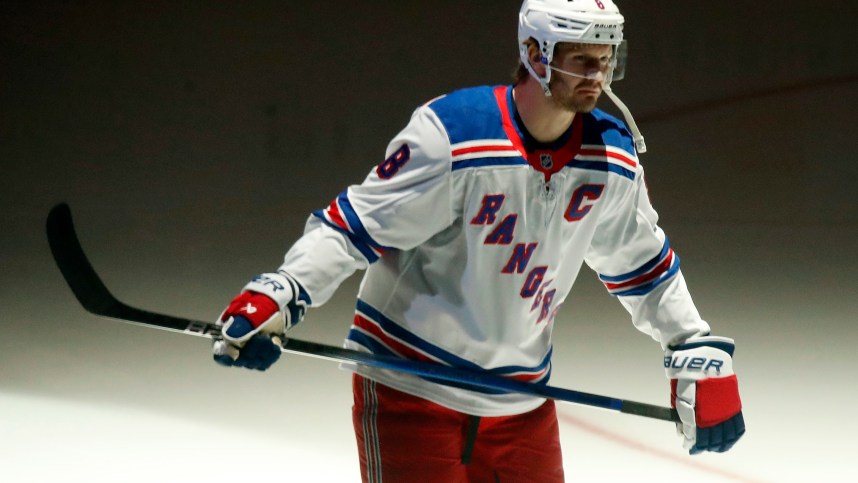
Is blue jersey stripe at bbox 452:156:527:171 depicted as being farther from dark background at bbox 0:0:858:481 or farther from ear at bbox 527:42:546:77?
dark background at bbox 0:0:858:481

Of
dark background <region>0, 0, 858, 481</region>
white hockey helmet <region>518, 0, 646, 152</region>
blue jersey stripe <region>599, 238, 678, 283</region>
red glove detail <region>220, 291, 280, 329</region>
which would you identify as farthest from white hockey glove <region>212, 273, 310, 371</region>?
dark background <region>0, 0, 858, 481</region>

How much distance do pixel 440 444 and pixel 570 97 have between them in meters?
0.60

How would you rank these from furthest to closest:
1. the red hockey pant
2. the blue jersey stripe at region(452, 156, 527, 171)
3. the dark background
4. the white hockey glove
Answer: the dark background → the red hockey pant → the blue jersey stripe at region(452, 156, 527, 171) → the white hockey glove

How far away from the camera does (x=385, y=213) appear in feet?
5.96

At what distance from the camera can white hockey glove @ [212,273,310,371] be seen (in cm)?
171

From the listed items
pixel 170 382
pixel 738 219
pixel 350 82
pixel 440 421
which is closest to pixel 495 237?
pixel 440 421

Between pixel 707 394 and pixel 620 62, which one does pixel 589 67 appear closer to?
pixel 620 62

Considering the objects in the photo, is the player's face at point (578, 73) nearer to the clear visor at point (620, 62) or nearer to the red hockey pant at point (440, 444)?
the clear visor at point (620, 62)

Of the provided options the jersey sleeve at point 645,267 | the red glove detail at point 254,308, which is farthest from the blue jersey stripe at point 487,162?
the red glove detail at point 254,308

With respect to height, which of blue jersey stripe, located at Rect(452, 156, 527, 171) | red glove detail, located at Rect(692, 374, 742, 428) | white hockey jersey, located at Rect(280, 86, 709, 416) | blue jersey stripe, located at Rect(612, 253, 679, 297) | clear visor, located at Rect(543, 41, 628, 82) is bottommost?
red glove detail, located at Rect(692, 374, 742, 428)

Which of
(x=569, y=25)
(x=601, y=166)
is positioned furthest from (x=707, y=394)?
(x=569, y=25)

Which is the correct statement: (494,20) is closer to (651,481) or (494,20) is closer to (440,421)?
(651,481)

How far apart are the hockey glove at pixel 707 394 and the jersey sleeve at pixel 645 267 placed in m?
0.05

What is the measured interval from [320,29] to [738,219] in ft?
8.57
